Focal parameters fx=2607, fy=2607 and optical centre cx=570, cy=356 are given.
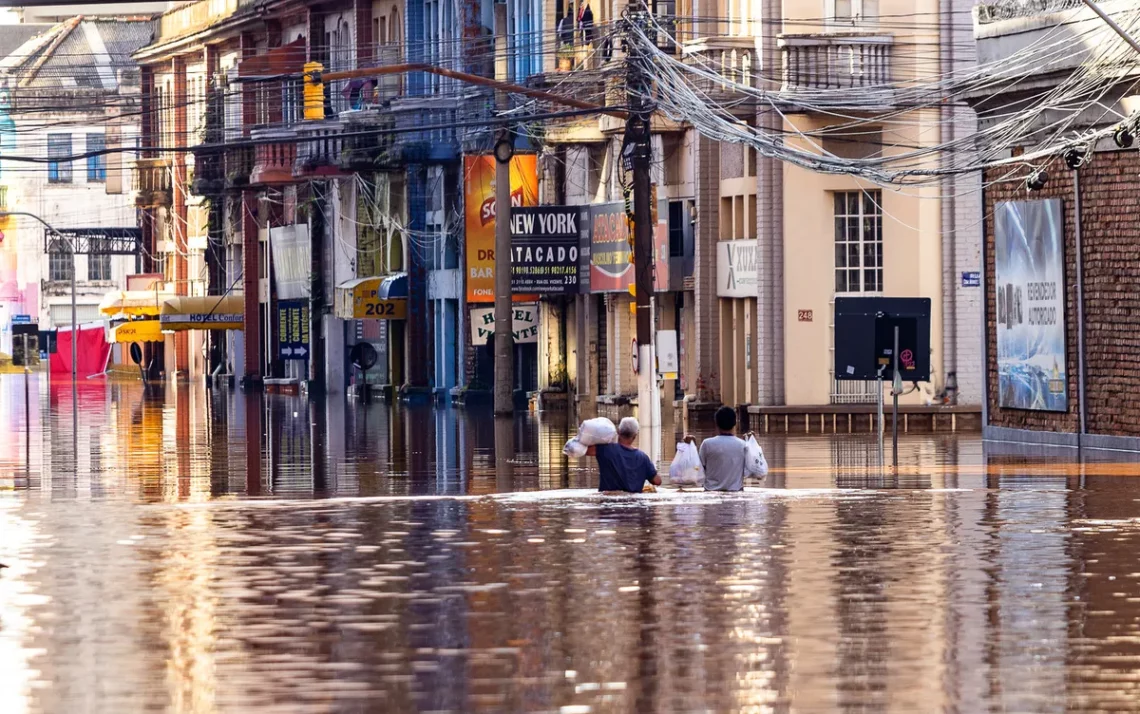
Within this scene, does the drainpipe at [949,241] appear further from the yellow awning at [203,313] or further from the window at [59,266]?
the window at [59,266]

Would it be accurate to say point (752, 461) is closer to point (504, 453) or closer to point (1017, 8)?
point (504, 453)

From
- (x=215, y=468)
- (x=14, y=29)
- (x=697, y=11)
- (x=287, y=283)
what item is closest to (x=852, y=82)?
(x=697, y=11)

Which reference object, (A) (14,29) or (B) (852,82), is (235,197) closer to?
(A) (14,29)

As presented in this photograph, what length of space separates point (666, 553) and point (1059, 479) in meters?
11.0

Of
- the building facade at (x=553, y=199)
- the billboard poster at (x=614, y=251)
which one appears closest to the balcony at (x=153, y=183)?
the building facade at (x=553, y=199)

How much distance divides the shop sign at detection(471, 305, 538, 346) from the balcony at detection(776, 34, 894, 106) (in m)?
18.5

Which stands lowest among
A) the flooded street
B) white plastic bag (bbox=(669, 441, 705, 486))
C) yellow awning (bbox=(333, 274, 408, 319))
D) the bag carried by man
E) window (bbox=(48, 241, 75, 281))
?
the flooded street

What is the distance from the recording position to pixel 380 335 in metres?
81.3

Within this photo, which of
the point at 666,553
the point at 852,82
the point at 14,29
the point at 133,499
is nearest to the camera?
the point at 666,553

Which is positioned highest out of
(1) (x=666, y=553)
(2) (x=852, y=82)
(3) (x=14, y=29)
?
(3) (x=14, y=29)

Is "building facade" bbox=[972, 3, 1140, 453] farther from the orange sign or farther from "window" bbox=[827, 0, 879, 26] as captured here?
the orange sign

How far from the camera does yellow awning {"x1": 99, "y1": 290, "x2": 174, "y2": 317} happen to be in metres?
110

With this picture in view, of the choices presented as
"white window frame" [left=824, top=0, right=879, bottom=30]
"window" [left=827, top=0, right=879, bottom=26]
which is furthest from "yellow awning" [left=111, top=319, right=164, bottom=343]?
"white window frame" [left=824, top=0, right=879, bottom=30]

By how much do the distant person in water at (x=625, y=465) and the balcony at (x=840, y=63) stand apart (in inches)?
848
